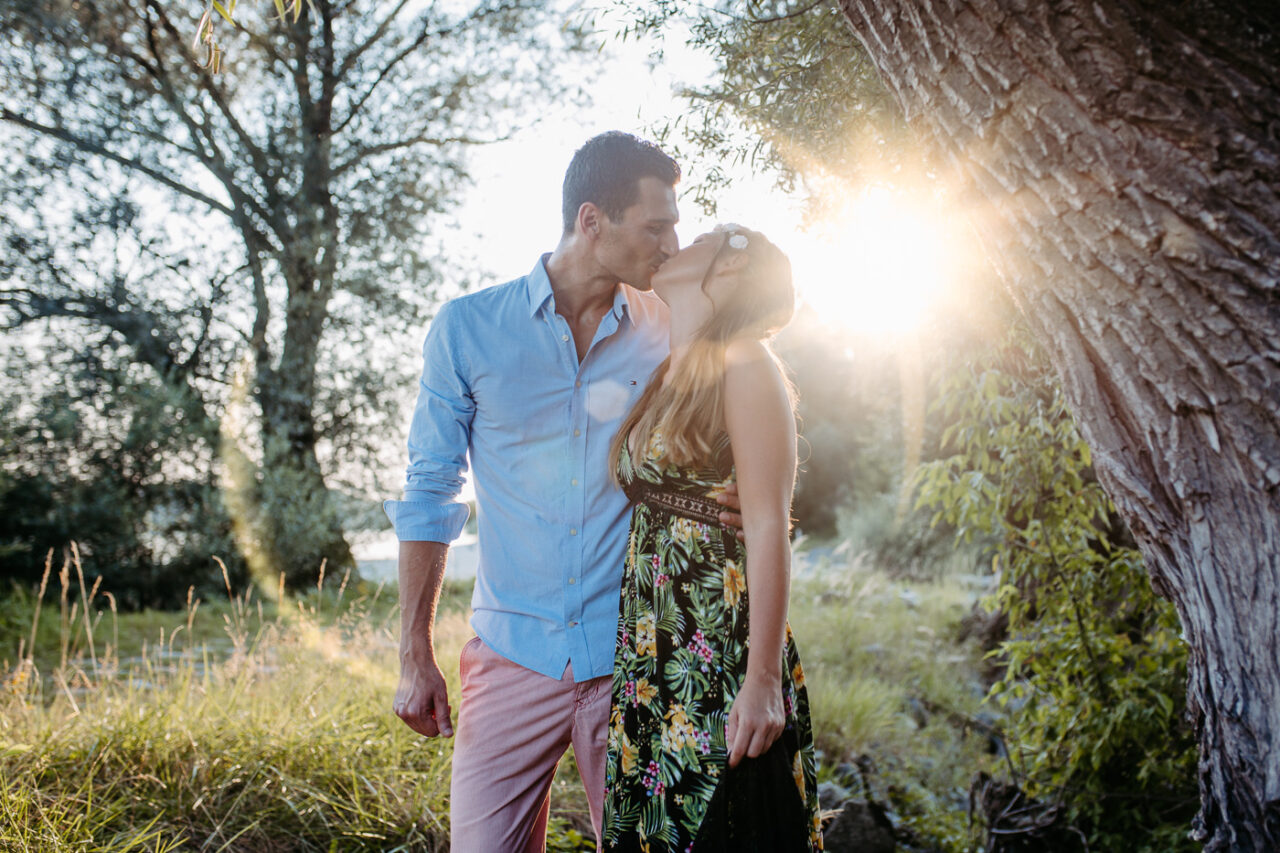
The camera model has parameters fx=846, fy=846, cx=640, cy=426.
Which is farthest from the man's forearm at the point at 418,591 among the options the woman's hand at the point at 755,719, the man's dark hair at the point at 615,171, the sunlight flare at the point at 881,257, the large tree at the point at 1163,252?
the sunlight flare at the point at 881,257

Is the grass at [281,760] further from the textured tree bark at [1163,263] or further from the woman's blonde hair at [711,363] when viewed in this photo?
the textured tree bark at [1163,263]

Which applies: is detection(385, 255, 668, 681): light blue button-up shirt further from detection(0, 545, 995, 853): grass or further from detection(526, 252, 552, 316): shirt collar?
detection(0, 545, 995, 853): grass

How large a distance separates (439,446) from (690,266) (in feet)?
2.77

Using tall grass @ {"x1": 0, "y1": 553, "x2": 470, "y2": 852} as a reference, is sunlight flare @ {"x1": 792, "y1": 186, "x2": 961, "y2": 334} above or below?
above

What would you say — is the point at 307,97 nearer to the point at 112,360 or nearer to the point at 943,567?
the point at 112,360

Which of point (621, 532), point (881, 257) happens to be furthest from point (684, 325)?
point (881, 257)

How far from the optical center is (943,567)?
13609 millimetres

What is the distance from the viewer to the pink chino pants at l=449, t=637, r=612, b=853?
2.14m

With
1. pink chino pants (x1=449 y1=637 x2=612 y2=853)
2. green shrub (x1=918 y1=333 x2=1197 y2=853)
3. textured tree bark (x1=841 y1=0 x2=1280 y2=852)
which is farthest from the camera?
green shrub (x1=918 y1=333 x2=1197 y2=853)

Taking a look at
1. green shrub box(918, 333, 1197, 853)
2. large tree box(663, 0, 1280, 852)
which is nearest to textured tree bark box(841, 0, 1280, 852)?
large tree box(663, 0, 1280, 852)

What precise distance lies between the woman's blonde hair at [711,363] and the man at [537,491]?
0.17 meters

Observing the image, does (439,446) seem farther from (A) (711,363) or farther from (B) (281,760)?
(B) (281,760)

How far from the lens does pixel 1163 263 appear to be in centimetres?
136

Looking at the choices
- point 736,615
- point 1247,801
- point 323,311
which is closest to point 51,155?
point 323,311
